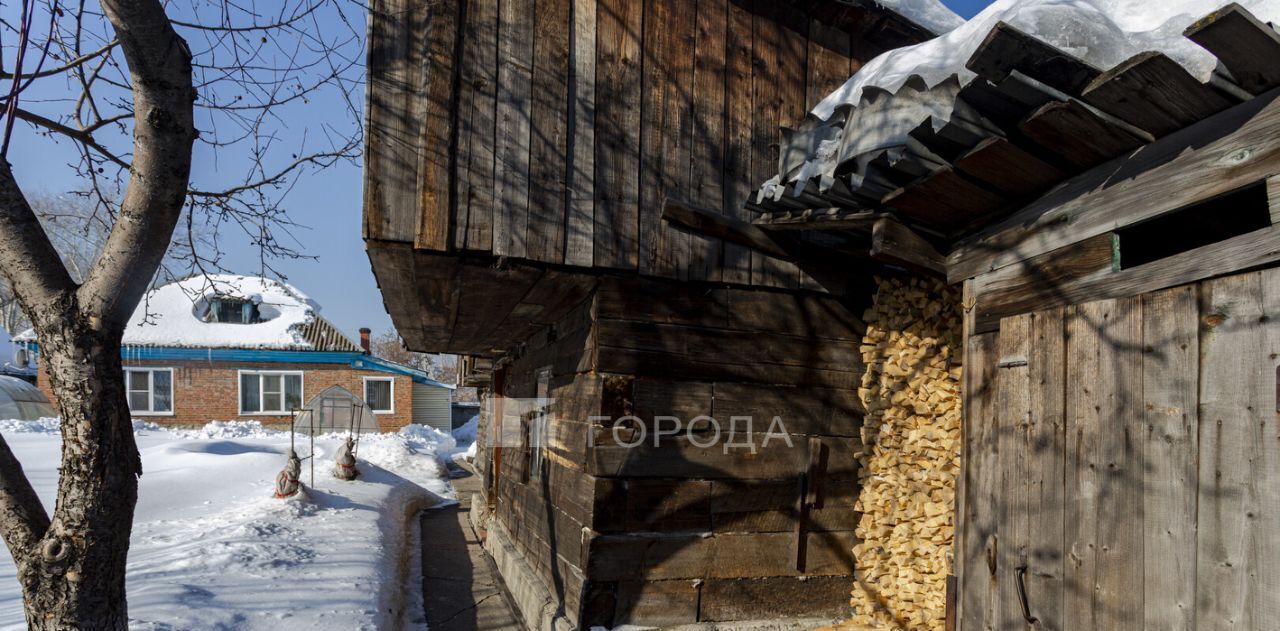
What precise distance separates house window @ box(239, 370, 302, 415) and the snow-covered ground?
898 cm

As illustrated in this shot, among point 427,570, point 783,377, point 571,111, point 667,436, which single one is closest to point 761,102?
point 571,111

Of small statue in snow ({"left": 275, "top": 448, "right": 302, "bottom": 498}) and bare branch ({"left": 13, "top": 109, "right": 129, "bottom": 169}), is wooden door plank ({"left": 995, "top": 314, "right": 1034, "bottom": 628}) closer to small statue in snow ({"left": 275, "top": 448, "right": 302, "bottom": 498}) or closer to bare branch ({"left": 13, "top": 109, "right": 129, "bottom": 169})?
bare branch ({"left": 13, "top": 109, "right": 129, "bottom": 169})

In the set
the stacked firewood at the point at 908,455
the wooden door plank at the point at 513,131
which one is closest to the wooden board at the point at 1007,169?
the stacked firewood at the point at 908,455

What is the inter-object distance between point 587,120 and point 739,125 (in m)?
1.17

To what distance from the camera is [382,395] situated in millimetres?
25172

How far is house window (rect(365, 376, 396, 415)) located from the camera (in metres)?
25.0

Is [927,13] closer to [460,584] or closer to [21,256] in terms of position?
[21,256]

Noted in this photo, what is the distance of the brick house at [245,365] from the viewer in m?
22.4

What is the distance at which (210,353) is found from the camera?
893 inches

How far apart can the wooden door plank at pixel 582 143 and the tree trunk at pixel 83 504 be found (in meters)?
2.49

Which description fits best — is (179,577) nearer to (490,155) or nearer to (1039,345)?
(490,155)

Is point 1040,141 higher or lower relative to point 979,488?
higher

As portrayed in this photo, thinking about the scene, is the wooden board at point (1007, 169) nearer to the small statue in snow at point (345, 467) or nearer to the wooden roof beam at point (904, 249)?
the wooden roof beam at point (904, 249)

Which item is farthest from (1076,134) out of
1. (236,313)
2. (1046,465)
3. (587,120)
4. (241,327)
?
(236,313)
